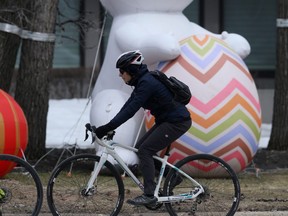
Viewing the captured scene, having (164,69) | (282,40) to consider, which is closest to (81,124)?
(282,40)

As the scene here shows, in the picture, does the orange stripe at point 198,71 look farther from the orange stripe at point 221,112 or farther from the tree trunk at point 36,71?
the tree trunk at point 36,71

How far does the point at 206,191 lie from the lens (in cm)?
779

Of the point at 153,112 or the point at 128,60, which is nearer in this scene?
the point at 128,60

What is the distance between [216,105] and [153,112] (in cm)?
247

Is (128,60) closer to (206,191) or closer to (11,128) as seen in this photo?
(206,191)

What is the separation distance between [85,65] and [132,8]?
9.36 m

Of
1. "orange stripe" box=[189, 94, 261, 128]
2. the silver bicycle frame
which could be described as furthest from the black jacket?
"orange stripe" box=[189, 94, 261, 128]

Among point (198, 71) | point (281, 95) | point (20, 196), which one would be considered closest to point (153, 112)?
point (20, 196)

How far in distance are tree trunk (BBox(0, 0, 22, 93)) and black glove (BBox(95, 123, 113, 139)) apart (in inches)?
179

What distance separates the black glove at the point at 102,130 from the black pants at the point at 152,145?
40 cm

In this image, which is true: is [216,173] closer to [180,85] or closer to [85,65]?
[180,85]

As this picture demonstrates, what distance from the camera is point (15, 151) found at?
966cm

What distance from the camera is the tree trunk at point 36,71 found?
1168 cm

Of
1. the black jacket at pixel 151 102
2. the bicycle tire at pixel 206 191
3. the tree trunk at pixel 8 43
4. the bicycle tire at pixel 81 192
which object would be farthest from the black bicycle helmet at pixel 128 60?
the tree trunk at pixel 8 43
